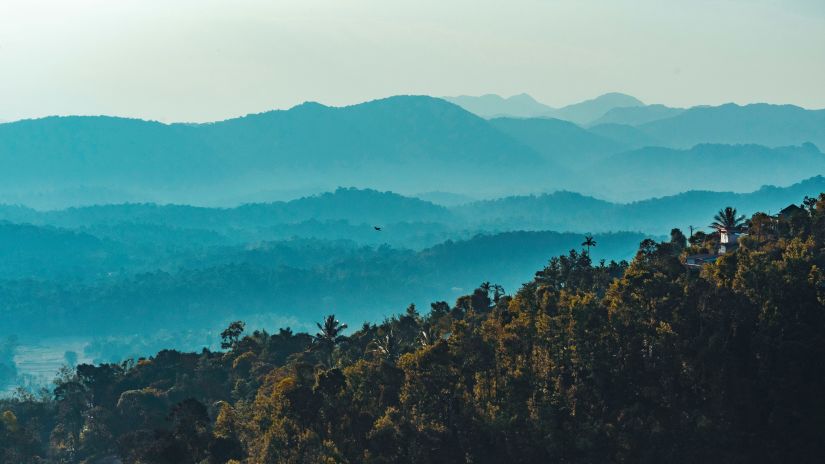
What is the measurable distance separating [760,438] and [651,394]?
23.8ft

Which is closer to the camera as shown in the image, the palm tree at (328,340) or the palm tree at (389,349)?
the palm tree at (389,349)

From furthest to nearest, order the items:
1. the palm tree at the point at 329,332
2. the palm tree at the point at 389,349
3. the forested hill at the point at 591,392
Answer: the palm tree at the point at 329,332, the palm tree at the point at 389,349, the forested hill at the point at 591,392

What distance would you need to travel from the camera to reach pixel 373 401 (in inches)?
2685

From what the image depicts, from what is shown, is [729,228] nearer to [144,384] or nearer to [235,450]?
[235,450]

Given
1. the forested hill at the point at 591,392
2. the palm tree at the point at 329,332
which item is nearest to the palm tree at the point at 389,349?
the palm tree at the point at 329,332

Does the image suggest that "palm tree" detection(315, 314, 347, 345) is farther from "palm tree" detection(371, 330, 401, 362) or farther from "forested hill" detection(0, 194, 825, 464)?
"forested hill" detection(0, 194, 825, 464)

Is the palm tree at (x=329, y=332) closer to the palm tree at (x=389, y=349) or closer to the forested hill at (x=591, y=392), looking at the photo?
the palm tree at (x=389, y=349)

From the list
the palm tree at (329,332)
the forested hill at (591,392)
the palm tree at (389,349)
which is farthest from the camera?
the palm tree at (329,332)

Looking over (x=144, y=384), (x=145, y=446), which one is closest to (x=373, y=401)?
(x=145, y=446)

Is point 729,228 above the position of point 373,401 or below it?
above

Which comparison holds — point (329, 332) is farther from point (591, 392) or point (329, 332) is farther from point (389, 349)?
point (591, 392)

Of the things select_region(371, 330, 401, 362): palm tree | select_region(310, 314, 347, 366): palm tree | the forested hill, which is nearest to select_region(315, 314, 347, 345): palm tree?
select_region(310, 314, 347, 366): palm tree

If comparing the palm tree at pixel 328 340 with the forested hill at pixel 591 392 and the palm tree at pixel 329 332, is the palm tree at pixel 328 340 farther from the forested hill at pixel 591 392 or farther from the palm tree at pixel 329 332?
the forested hill at pixel 591 392

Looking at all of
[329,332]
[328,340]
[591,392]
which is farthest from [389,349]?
[591,392]
